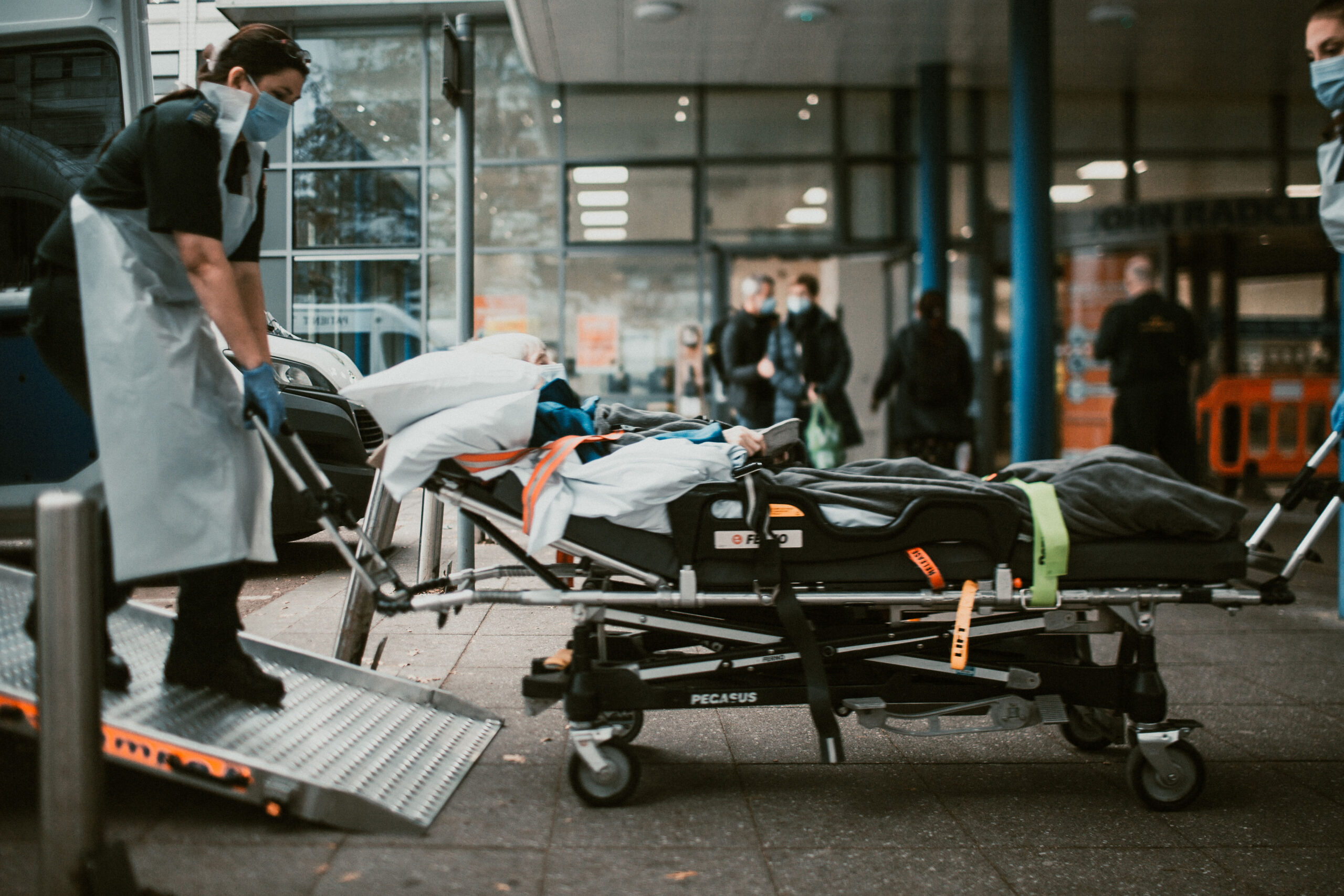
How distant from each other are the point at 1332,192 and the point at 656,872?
303 centimetres

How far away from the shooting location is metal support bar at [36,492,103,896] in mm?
2105

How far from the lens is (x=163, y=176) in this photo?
2807 mm

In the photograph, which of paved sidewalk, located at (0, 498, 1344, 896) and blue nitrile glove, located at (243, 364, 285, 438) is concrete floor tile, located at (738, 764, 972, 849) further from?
blue nitrile glove, located at (243, 364, 285, 438)

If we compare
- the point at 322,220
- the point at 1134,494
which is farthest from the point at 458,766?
the point at 322,220

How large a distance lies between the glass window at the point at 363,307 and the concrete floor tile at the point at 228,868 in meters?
4.27

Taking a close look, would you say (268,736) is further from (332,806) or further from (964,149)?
(964,149)

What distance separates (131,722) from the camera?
258 cm

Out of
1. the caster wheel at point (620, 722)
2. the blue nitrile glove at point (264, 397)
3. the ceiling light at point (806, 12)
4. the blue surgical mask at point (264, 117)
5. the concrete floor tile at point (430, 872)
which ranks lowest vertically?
the concrete floor tile at point (430, 872)

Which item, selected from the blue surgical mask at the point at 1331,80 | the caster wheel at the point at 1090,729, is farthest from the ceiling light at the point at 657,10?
the caster wheel at the point at 1090,729

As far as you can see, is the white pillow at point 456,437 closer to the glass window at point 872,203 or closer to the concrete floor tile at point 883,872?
the concrete floor tile at point 883,872

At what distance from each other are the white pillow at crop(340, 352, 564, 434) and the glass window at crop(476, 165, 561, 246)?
31.9 feet

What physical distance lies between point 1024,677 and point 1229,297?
11.8 m

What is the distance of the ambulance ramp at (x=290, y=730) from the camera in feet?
8.29

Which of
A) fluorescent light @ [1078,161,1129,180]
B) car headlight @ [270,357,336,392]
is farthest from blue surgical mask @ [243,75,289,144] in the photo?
fluorescent light @ [1078,161,1129,180]
